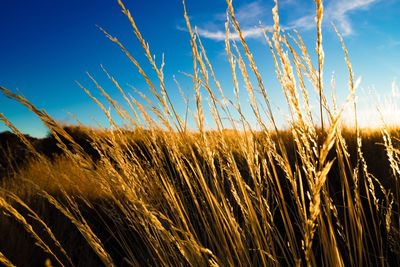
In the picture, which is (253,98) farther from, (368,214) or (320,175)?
(368,214)

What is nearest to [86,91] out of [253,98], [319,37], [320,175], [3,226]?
[253,98]

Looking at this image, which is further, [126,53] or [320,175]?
[126,53]

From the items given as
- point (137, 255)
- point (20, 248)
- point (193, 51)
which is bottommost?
point (137, 255)

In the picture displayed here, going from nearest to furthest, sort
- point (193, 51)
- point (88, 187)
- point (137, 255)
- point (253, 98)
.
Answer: point (193, 51) → point (253, 98) → point (137, 255) → point (88, 187)

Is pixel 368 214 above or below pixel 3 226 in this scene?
below

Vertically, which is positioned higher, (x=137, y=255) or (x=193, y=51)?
(x=193, y=51)

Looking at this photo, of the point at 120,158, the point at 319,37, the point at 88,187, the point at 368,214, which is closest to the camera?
the point at 319,37

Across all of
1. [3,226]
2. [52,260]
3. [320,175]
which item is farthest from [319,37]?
[3,226]

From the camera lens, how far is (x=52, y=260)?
2520 millimetres

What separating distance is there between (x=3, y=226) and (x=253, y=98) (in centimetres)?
235

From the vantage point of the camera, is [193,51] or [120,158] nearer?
[193,51]

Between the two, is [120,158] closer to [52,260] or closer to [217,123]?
[217,123]

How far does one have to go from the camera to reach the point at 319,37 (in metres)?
0.91

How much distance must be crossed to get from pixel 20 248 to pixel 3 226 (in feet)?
1.26
